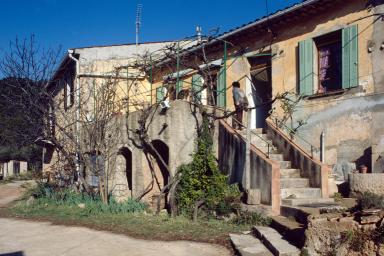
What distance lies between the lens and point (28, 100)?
1522cm

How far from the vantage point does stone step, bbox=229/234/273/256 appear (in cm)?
690

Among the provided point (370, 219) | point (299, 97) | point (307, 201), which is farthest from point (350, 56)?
point (370, 219)

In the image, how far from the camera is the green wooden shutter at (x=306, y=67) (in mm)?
11508

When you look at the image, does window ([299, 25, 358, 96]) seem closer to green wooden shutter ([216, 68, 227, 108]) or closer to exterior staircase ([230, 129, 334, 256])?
exterior staircase ([230, 129, 334, 256])

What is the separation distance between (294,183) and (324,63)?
12.1 feet

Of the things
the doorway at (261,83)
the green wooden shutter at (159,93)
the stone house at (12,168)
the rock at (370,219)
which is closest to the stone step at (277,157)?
the doorway at (261,83)

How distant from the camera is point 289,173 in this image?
33.4ft

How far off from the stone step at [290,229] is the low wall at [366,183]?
1.79 meters

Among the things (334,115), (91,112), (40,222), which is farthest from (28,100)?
(334,115)

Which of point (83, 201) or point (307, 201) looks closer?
point (307, 201)

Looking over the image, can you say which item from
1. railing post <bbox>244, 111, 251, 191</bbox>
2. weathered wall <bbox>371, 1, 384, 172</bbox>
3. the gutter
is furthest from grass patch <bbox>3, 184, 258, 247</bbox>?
the gutter

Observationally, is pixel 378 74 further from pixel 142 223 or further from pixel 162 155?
pixel 162 155

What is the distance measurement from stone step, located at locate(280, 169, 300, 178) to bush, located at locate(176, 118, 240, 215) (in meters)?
1.14

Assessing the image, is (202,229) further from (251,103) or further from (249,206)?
(251,103)
